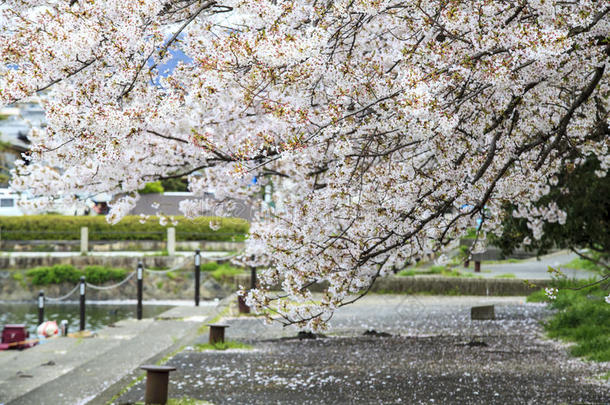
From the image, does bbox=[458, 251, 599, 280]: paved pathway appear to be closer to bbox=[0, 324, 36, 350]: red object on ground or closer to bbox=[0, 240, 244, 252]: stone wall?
bbox=[0, 240, 244, 252]: stone wall

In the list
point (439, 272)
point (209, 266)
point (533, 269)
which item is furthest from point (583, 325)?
point (209, 266)

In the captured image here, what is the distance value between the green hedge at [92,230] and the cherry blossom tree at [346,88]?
939 inches

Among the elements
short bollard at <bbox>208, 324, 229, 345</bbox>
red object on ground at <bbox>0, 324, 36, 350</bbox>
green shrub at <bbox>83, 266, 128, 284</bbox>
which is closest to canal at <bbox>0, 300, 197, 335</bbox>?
green shrub at <bbox>83, 266, 128, 284</bbox>

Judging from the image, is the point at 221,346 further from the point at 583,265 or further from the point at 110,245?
the point at 110,245

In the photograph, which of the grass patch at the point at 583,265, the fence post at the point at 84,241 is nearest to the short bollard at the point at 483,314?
the grass patch at the point at 583,265

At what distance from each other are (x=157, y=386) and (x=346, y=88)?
10.0 ft

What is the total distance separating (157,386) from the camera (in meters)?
6.01

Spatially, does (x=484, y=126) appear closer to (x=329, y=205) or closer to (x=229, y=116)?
(x=329, y=205)

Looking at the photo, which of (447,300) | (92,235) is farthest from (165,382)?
(92,235)

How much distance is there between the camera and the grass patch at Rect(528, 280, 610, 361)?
842 cm

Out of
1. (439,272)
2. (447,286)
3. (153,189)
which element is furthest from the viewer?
(153,189)

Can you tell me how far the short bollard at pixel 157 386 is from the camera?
5.99 meters

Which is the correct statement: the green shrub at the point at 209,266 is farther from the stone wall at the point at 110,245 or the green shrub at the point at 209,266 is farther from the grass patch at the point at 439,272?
the grass patch at the point at 439,272

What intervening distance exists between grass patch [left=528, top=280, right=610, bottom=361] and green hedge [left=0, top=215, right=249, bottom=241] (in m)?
19.1
